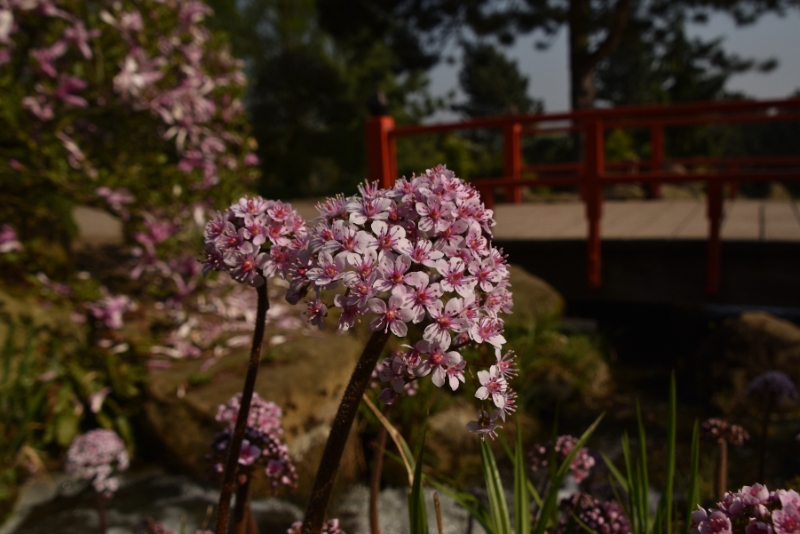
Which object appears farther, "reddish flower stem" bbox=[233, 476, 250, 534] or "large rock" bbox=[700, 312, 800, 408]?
"large rock" bbox=[700, 312, 800, 408]

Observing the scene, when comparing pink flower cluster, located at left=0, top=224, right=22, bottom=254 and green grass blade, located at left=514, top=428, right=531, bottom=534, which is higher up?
pink flower cluster, located at left=0, top=224, right=22, bottom=254

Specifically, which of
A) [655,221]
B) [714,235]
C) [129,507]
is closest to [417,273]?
[129,507]

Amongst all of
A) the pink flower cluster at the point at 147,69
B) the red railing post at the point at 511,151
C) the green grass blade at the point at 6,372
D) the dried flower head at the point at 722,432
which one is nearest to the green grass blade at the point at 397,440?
the dried flower head at the point at 722,432

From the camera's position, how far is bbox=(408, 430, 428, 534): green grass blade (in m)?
1.10

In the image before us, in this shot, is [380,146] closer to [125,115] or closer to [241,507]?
[125,115]

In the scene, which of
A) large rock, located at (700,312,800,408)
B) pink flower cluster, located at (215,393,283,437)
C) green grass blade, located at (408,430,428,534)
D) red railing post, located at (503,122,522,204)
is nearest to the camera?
green grass blade, located at (408,430,428,534)

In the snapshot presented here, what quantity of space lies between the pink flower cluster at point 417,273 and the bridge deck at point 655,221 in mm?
4937

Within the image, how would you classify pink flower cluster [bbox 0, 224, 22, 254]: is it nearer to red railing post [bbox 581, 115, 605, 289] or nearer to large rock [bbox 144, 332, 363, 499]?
large rock [bbox 144, 332, 363, 499]

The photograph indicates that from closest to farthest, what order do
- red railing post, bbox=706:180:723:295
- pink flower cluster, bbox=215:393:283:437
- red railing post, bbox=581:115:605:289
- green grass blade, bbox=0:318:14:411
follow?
pink flower cluster, bbox=215:393:283:437 < green grass blade, bbox=0:318:14:411 < red railing post, bbox=706:180:723:295 < red railing post, bbox=581:115:605:289

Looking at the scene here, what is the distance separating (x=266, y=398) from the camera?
11.7 ft

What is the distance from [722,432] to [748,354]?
147 inches

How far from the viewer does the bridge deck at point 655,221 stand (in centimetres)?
574

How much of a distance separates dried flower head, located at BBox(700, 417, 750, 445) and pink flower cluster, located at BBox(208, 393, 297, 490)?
3.92 feet

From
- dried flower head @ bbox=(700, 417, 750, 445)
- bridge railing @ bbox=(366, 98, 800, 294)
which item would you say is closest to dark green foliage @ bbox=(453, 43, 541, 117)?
bridge railing @ bbox=(366, 98, 800, 294)
